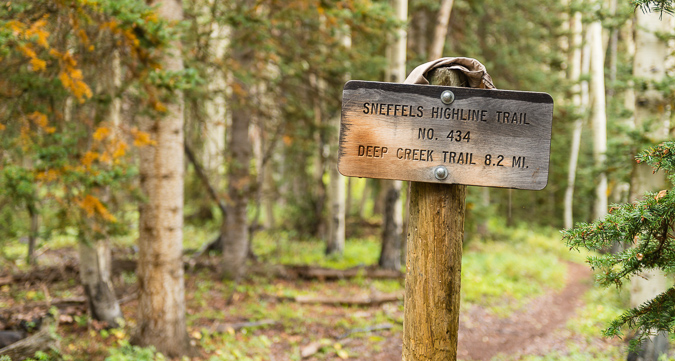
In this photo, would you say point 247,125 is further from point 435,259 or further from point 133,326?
point 435,259

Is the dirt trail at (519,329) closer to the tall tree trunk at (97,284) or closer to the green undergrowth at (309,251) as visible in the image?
the green undergrowth at (309,251)

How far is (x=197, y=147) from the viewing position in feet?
33.5

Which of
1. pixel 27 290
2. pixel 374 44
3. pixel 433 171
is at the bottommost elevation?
pixel 27 290

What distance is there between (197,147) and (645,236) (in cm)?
952

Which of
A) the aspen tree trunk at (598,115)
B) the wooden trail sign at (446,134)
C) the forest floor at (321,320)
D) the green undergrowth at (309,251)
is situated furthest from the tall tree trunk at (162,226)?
the aspen tree trunk at (598,115)

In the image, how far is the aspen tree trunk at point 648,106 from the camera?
17.0 feet

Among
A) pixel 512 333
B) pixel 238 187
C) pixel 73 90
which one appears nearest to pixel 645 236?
pixel 73 90

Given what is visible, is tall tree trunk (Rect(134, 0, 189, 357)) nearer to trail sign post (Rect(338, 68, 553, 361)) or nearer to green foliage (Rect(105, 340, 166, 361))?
green foliage (Rect(105, 340, 166, 361))

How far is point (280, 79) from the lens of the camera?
29.6 feet

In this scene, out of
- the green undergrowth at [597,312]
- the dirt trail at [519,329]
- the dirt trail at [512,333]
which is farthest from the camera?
the green undergrowth at [597,312]

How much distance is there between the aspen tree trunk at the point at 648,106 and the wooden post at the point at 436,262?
161 inches

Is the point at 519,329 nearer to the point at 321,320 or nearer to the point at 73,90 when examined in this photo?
the point at 321,320

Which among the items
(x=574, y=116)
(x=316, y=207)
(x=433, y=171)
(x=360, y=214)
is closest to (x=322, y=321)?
(x=433, y=171)

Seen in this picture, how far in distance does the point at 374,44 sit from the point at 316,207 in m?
5.95
